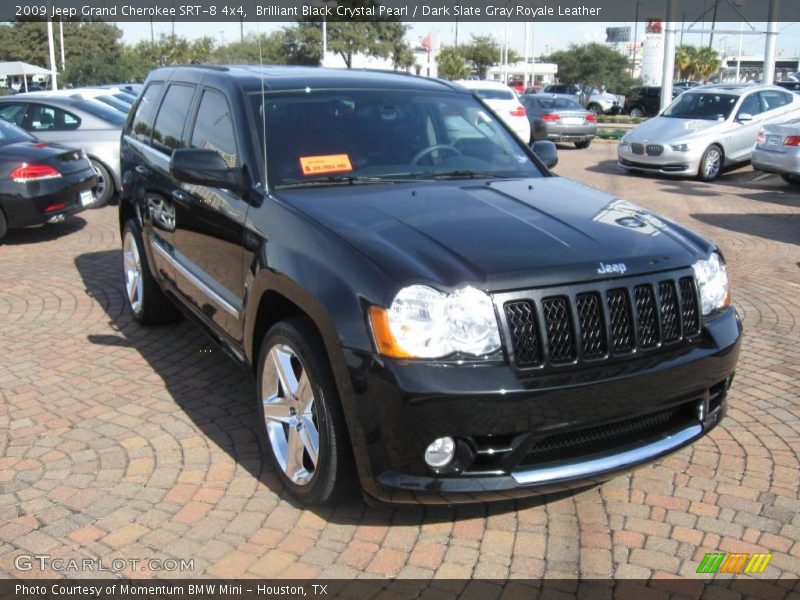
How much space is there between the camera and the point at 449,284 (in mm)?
3041

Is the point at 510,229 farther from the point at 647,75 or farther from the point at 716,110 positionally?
the point at 647,75

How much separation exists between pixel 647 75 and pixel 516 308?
4824 cm

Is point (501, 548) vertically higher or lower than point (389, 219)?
lower

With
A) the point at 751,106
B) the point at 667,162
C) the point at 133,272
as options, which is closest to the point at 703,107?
the point at 751,106

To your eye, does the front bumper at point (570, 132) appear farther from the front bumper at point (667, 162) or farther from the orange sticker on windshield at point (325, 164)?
the orange sticker on windshield at point (325, 164)

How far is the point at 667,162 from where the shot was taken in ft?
50.2

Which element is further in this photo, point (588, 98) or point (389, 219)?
point (588, 98)

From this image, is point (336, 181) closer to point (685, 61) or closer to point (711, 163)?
point (711, 163)

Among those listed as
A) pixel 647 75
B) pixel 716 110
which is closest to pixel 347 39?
pixel 647 75

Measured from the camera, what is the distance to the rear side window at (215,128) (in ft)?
14.3

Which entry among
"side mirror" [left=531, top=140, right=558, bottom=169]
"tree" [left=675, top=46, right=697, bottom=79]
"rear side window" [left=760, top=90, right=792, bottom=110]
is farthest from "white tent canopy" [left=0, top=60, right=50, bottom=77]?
"tree" [left=675, top=46, right=697, bottom=79]

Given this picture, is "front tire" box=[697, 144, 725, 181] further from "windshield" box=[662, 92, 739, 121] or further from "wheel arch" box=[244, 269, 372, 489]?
"wheel arch" box=[244, 269, 372, 489]

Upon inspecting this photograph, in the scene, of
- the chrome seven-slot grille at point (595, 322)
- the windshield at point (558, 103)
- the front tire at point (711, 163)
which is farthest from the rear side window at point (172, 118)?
the windshield at point (558, 103)

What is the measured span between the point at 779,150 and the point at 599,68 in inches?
1886
